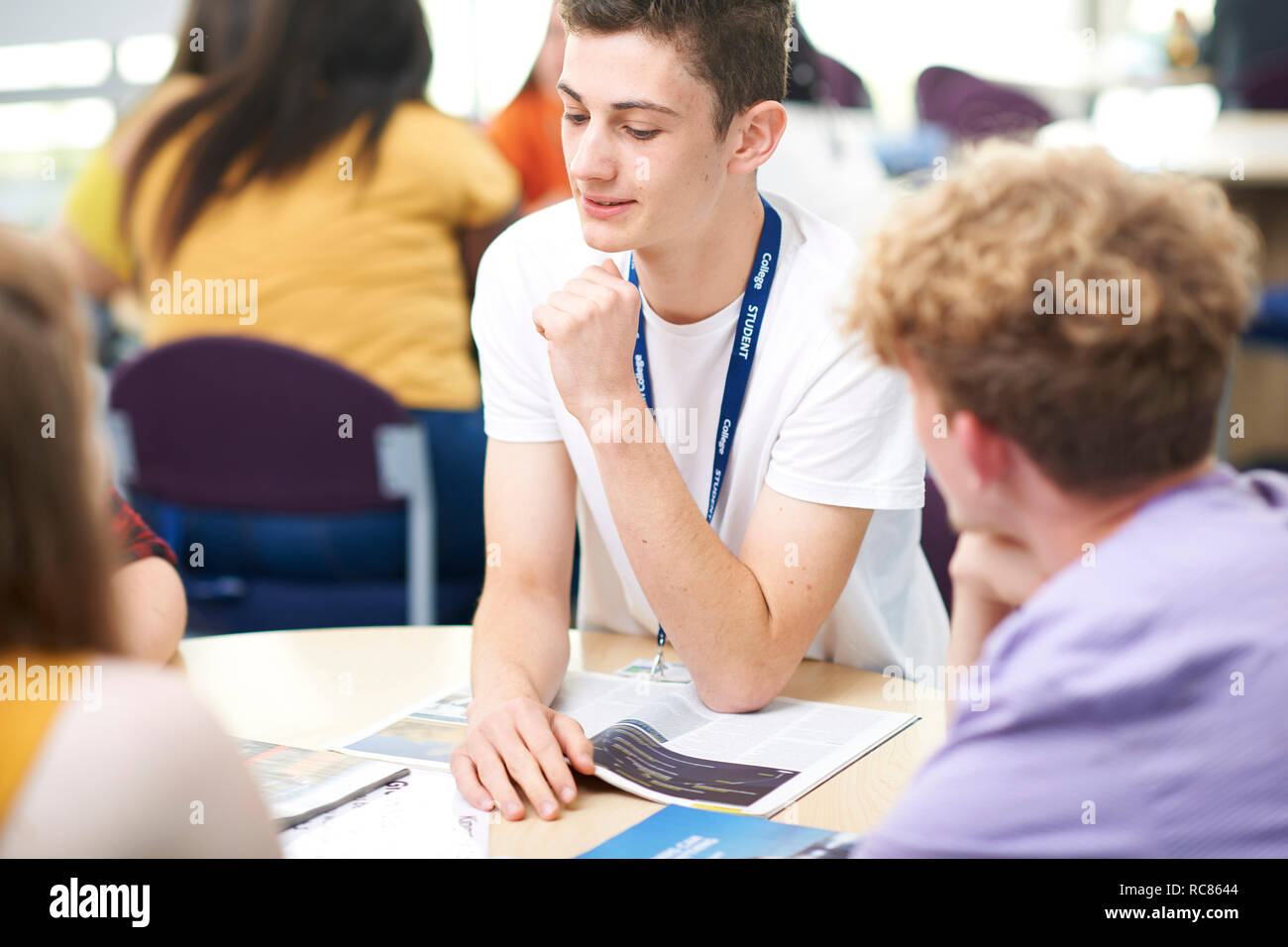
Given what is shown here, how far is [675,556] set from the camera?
1439mm

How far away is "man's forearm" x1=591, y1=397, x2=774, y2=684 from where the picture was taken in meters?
1.43

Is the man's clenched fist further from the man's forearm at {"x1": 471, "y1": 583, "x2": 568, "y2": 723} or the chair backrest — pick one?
the chair backrest

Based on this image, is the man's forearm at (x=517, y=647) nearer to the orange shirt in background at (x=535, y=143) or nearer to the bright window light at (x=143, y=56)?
the orange shirt in background at (x=535, y=143)

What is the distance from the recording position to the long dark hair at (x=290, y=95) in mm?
2518

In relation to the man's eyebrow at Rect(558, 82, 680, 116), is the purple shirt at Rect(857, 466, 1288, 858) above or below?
below

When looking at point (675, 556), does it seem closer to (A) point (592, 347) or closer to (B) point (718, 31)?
(A) point (592, 347)

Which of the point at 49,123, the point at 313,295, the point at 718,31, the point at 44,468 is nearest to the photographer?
the point at 44,468

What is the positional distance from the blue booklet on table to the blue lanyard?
0.49 metres

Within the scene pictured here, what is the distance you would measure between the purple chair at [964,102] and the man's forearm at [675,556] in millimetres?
3401

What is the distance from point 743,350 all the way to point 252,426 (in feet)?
3.60

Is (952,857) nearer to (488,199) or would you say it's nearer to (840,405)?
(840,405)

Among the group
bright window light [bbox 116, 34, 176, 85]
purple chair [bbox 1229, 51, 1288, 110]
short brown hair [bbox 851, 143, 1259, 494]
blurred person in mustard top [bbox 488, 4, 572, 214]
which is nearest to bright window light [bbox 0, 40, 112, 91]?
bright window light [bbox 116, 34, 176, 85]

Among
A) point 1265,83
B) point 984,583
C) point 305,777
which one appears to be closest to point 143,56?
point 1265,83

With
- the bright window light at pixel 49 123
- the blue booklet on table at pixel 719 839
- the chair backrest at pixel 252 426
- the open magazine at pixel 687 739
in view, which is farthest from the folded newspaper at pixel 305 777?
the bright window light at pixel 49 123
